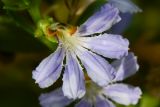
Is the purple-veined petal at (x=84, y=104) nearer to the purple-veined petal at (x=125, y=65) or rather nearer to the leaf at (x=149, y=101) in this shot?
the purple-veined petal at (x=125, y=65)

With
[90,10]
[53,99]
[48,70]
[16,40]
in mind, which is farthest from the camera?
[16,40]

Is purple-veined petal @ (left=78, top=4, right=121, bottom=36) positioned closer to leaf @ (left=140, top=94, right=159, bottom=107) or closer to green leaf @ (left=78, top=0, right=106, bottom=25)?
green leaf @ (left=78, top=0, right=106, bottom=25)

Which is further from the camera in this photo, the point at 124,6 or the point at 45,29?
the point at 124,6

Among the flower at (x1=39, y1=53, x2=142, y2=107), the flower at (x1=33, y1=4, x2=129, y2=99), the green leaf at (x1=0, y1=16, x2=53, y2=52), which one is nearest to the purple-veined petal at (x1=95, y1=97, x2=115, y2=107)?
the flower at (x1=39, y1=53, x2=142, y2=107)

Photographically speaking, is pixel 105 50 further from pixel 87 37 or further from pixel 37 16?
pixel 37 16

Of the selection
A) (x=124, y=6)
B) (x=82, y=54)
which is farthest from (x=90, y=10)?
(x=82, y=54)

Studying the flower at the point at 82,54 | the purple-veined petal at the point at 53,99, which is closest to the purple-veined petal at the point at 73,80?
the flower at the point at 82,54

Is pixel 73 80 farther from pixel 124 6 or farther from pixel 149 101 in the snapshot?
pixel 149 101

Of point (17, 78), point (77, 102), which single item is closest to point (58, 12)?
point (17, 78)
